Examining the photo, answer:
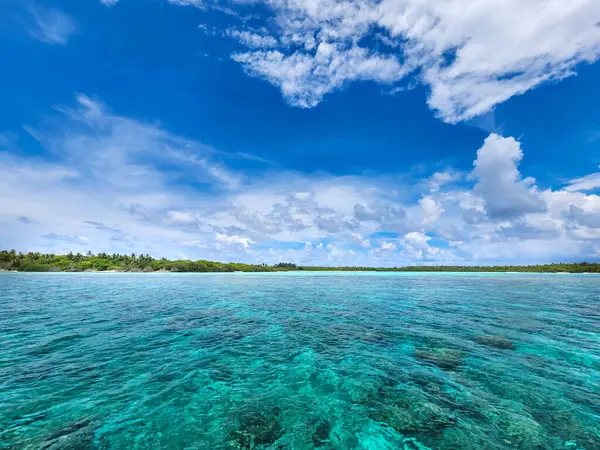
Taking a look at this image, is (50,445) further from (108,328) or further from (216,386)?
(108,328)

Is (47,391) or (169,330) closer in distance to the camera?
(47,391)

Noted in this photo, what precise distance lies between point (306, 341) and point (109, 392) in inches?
470

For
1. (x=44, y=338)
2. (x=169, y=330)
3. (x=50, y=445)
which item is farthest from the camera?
(x=169, y=330)

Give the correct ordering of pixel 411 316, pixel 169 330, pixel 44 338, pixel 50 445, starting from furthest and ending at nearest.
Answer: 1. pixel 411 316
2. pixel 169 330
3. pixel 44 338
4. pixel 50 445

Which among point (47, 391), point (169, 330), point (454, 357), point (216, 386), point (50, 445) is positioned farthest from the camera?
point (169, 330)

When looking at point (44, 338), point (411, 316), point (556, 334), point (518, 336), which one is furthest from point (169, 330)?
point (556, 334)

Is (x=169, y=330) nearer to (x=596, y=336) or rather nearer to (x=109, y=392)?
(x=109, y=392)

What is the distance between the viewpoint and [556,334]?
878 inches

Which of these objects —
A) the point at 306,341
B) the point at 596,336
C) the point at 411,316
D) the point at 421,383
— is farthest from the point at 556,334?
the point at 306,341

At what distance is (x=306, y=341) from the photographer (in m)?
19.9

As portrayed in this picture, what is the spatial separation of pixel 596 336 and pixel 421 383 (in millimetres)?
19913

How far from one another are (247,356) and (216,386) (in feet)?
13.9

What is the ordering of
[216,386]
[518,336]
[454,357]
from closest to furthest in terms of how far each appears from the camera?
[216,386] < [454,357] < [518,336]

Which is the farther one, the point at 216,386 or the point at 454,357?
the point at 454,357
